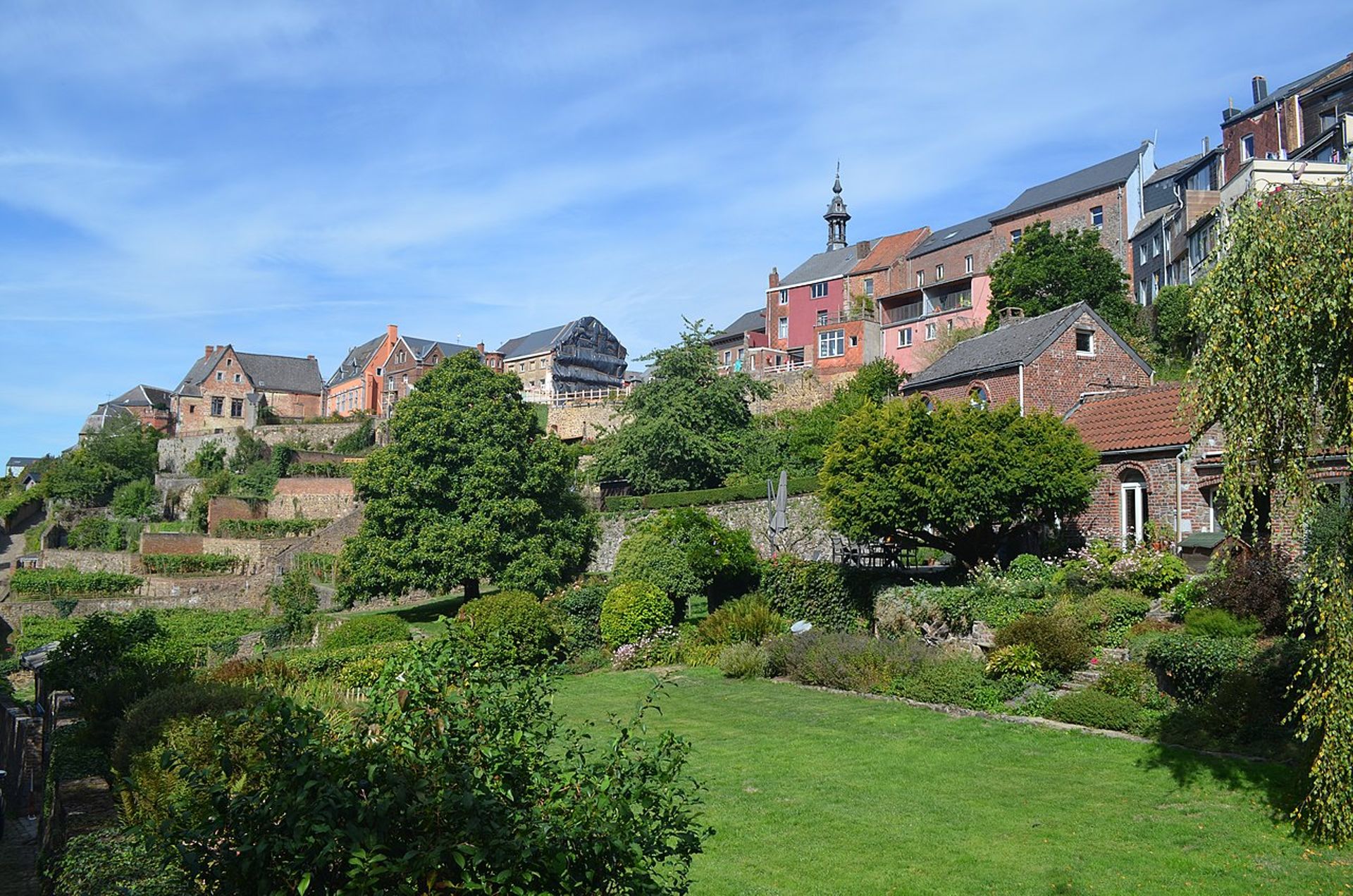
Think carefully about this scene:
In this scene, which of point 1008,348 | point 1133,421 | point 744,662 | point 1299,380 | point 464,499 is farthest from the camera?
point 464,499

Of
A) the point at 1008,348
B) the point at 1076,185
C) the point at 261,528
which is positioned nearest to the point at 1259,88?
the point at 1076,185

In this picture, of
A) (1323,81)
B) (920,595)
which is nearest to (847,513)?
(920,595)

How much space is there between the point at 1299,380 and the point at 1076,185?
47.3 meters

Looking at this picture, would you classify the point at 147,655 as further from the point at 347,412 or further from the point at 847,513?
the point at 347,412

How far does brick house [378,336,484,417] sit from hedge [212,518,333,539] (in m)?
21.4

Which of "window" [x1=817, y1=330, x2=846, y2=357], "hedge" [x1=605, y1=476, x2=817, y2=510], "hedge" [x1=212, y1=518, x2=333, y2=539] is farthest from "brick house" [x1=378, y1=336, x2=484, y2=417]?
"hedge" [x1=605, y1=476, x2=817, y2=510]

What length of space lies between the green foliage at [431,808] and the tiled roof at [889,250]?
5546 centimetres

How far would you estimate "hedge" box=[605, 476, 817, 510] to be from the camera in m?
30.7

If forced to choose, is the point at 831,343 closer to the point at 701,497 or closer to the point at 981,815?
the point at 701,497

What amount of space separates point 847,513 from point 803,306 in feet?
136

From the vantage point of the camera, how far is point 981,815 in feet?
34.5

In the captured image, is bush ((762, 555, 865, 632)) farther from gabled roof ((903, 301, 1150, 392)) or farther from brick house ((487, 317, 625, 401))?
brick house ((487, 317, 625, 401))

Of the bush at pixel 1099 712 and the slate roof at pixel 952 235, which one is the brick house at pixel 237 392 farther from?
the bush at pixel 1099 712

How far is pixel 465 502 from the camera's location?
99.5 ft
